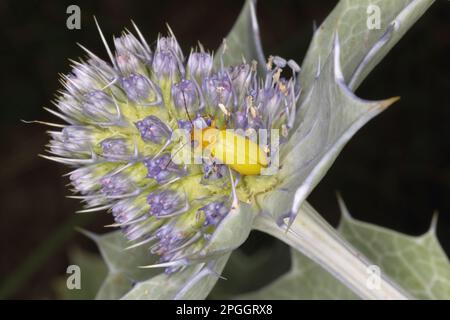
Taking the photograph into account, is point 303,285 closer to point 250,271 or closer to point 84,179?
point 250,271

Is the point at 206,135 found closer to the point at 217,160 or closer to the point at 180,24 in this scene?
the point at 217,160

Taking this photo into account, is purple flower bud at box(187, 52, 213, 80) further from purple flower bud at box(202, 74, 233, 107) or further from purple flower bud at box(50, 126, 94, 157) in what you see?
purple flower bud at box(50, 126, 94, 157)

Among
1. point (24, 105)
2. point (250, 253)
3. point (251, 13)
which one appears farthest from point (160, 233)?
point (24, 105)

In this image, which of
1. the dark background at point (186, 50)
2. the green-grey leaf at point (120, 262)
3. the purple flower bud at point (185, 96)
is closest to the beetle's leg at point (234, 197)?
the purple flower bud at point (185, 96)

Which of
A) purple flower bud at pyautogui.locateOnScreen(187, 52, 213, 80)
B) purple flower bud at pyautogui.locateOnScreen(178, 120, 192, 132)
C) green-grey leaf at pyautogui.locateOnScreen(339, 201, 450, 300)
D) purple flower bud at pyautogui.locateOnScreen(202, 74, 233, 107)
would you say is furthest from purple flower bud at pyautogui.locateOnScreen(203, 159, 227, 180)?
green-grey leaf at pyautogui.locateOnScreen(339, 201, 450, 300)

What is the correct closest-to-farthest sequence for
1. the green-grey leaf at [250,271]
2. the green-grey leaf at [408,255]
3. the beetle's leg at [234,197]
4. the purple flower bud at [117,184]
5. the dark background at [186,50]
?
the beetle's leg at [234,197]
the purple flower bud at [117,184]
the green-grey leaf at [408,255]
the green-grey leaf at [250,271]
the dark background at [186,50]

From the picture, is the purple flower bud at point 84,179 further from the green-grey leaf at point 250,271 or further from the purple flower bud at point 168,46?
the green-grey leaf at point 250,271
